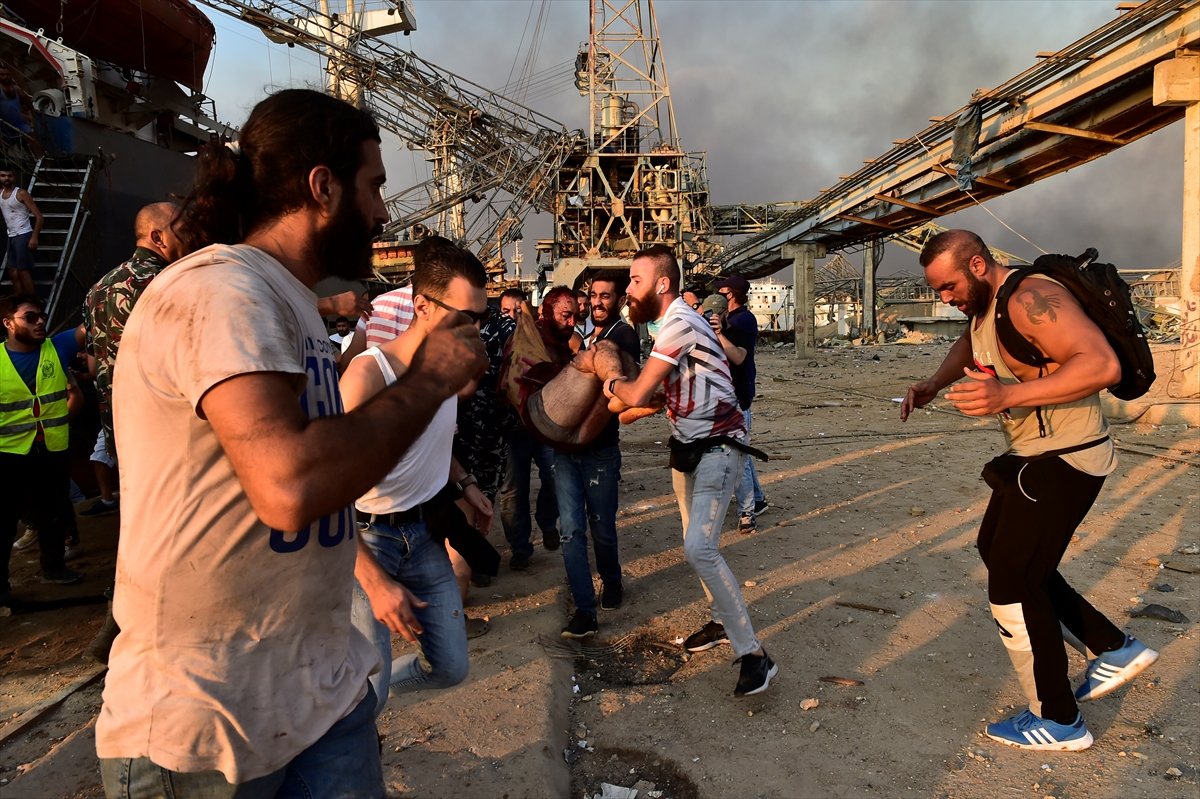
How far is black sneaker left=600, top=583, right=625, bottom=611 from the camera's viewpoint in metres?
4.70

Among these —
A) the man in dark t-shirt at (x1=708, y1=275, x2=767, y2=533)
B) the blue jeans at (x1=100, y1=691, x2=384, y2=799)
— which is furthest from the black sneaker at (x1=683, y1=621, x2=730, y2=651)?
the blue jeans at (x1=100, y1=691, x2=384, y2=799)

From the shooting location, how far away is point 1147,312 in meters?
25.1

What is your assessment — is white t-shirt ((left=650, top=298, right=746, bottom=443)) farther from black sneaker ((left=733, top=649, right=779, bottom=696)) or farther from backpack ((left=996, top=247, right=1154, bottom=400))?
backpack ((left=996, top=247, right=1154, bottom=400))

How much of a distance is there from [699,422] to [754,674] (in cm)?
126

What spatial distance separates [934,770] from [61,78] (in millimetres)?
14358

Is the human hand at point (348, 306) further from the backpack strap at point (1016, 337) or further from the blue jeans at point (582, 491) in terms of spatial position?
the backpack strap at point (1016, 337)

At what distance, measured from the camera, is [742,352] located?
6.00 metres

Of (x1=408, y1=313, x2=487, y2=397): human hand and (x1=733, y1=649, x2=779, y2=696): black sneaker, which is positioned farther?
(x1=733, y1=649, x2=779, y2=696): black sneaker

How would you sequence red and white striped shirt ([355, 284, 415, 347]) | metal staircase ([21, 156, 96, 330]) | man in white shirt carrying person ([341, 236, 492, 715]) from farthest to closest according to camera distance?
metal staircase ([21, 156, 96, 330]), red and white striped shirt ([355, 284, 415, 347]), man in white shirt carrying person ([341, 236, 492, 715])

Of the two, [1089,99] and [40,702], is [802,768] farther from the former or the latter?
[1089,99]

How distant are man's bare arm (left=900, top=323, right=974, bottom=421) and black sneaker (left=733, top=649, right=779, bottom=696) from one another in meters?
1.43

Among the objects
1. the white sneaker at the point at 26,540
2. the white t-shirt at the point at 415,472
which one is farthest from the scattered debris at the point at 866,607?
the white sneaker at the point at 26,540

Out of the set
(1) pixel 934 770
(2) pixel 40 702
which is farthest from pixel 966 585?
(2) pixel 40 702

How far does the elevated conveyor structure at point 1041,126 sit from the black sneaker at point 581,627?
9789 mm
